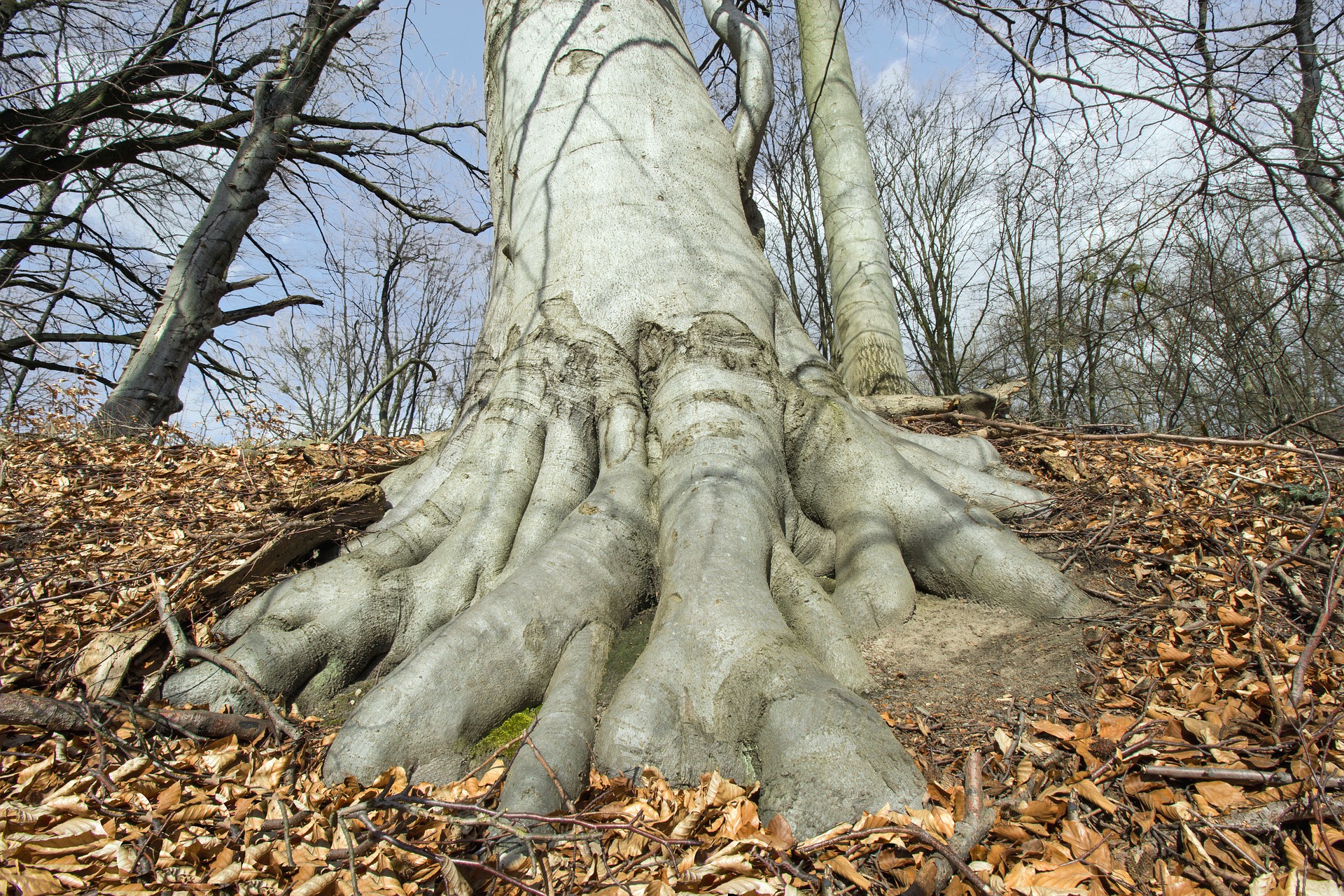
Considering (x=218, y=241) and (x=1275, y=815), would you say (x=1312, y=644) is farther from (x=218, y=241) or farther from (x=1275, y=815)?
(x=218, y=241)

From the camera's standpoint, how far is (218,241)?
605 cm

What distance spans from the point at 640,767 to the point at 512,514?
4.09 feet

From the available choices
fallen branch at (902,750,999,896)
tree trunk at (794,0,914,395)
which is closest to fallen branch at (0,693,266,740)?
fallen branch at (902,750,999,896)

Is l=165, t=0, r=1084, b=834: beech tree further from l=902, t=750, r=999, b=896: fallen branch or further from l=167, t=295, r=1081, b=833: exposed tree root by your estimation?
l=902, t=750, r=999, b=896: fallen branch

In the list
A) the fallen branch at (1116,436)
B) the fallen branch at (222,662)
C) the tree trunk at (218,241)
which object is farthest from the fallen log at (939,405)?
the tree trunk at (218,241)

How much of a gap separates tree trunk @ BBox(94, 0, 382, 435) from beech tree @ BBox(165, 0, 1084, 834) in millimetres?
3720

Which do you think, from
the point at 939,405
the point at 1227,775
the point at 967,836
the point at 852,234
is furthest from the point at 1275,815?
the point at 852,234

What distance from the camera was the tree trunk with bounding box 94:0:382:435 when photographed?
5648 millimetres

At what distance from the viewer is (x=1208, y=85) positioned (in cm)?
251

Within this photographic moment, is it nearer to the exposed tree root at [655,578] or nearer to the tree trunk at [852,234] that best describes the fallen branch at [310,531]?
the exposed tree root at [655,578]

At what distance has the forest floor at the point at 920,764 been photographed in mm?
1272

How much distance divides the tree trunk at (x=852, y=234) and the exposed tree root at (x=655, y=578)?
2347 millimetres

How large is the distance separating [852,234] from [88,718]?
581cm

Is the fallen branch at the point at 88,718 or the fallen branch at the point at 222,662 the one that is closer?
the fallen branch at the point at 88,718
